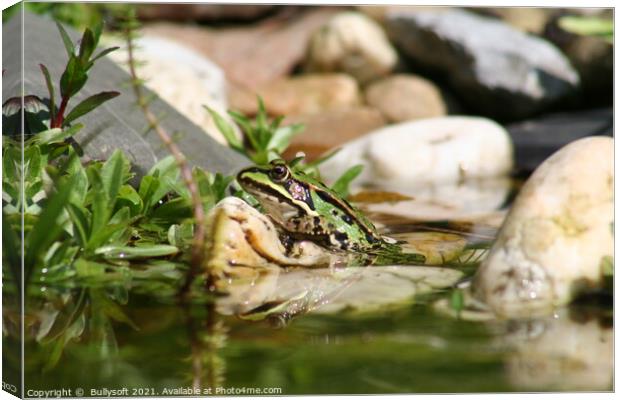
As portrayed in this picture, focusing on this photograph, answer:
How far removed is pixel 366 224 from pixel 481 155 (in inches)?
109

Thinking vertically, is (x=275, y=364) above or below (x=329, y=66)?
below

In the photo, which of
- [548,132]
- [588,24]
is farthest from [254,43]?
[588,24]

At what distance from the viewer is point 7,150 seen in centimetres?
305

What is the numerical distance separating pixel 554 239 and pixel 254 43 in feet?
24.2

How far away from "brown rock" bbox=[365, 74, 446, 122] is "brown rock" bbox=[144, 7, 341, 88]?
1.26m

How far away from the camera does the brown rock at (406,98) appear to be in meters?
8.02

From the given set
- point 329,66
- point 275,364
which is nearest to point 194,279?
point 275,364

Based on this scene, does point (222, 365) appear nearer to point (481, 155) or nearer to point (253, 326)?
point (253, 326)

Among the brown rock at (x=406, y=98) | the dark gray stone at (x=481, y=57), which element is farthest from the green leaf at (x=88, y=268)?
the brown rock at (x=406, y=98)

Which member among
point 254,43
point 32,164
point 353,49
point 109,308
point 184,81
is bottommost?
point 109,308

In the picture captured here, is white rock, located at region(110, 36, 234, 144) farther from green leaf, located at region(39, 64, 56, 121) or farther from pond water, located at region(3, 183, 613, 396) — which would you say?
pond water, located at region(3, 183, 613, 396)

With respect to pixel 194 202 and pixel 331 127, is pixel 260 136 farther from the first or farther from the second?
pixel 331 127

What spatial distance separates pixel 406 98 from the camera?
26.6 feet

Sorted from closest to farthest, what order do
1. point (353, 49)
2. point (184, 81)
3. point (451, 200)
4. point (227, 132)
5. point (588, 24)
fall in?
1. point (588, 24)
2. point (227, 132)
3. point (451, 200)
4. point (184, 81)
5. point (353, 49)
